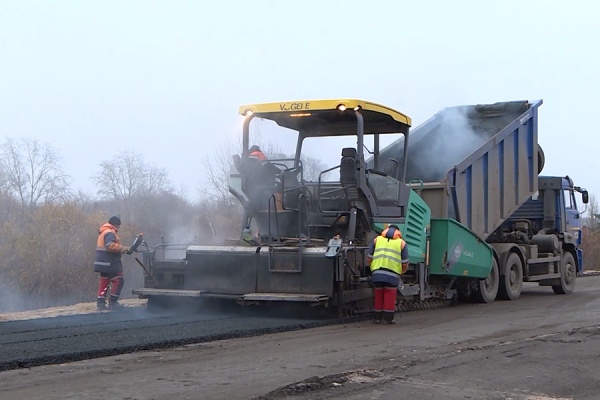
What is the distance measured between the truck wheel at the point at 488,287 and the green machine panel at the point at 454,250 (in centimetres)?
46

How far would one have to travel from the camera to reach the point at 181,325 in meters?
8.22

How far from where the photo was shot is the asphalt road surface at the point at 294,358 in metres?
5.32

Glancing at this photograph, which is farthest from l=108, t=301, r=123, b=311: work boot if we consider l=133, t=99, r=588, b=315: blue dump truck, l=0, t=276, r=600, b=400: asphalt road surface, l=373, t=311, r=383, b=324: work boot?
l=373, t=311, r=383, b=324: work boot

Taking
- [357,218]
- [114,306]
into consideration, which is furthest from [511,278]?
[114,306]

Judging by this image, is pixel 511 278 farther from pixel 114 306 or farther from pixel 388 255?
pixel 114 306

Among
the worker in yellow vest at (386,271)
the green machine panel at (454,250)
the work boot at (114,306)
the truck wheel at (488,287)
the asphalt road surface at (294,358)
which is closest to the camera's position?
the asphalt road surface at (294,358)

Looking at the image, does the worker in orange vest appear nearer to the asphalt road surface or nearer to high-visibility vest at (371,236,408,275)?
the asphalt road surface

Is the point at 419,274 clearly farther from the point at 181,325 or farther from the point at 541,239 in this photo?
the point at 541,239

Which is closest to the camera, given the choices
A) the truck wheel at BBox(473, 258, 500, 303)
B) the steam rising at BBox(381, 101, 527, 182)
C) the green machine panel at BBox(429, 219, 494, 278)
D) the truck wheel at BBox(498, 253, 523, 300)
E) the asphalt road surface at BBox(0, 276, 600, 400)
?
the asphalt road surface at BBox(0, 276, 600, 400)

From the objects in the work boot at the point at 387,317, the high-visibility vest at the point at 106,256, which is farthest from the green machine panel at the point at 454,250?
the high-visibility vest at the point at 106,256

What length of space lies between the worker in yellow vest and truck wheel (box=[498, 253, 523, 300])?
14.1ft

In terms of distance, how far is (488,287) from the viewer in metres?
12.4

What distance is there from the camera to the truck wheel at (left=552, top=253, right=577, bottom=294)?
47.8 ft

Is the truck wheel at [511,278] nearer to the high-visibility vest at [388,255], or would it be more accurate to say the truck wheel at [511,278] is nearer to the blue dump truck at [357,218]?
the blue dump truck at [357,218]
